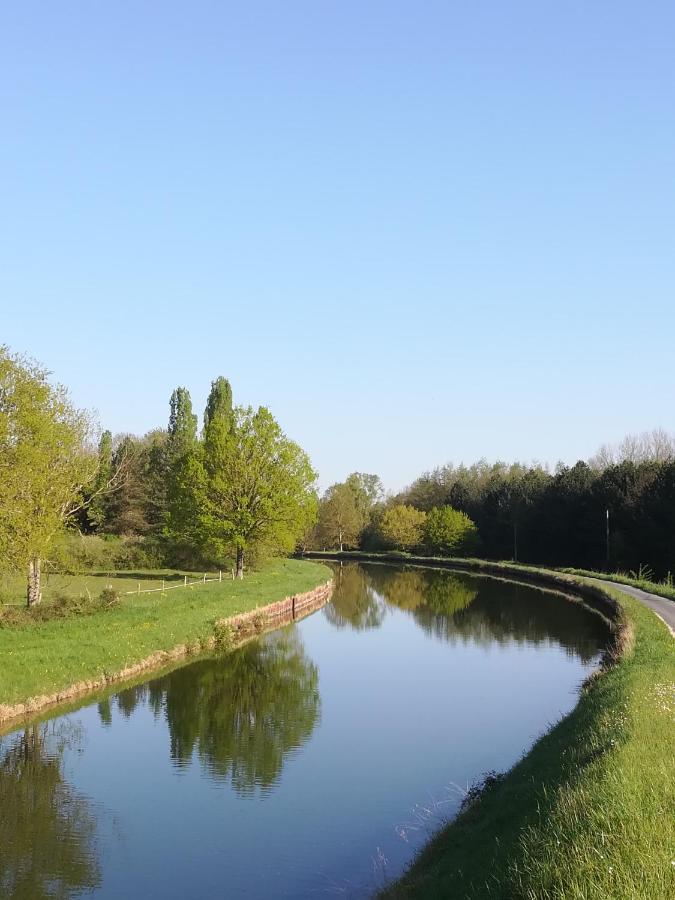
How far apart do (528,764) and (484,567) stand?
238 ft

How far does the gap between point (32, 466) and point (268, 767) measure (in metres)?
17.2

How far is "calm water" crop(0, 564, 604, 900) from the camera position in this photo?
44.3 feet

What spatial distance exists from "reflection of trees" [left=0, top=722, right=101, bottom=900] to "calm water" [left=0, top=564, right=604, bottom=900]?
0.04 meters

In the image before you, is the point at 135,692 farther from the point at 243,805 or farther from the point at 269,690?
the point at 243,805

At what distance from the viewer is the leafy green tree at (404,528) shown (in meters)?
111

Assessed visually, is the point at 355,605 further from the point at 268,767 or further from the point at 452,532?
the point at 452,532

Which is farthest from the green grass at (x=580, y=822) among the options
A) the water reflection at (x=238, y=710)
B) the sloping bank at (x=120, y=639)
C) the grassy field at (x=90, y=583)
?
the grassy field at (x=90, y=583)

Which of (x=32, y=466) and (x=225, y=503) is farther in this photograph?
(x=225, y=503)

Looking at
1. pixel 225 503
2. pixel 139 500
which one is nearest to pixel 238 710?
pixel 225 503

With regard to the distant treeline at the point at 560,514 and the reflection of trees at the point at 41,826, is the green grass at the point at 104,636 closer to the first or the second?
the reflection of trees at the point at 41,826

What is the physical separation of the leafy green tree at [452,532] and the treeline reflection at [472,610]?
64.8 feet

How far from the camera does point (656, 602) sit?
41.3 meters

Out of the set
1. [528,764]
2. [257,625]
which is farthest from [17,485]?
[528,764]

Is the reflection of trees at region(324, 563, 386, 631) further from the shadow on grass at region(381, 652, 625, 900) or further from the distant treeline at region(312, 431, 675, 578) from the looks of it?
the shadow on grass at region(381, 652, 625, 900)
